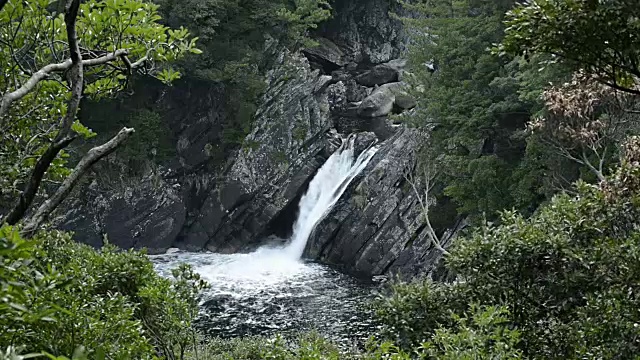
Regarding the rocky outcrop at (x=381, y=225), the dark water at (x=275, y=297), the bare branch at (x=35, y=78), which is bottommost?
the dark water at (x=275, y=297)

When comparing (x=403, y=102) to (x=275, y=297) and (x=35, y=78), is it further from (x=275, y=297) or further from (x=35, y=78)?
(x=35, y=78)

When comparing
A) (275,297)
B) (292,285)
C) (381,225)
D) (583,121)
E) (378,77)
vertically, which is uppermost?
(378,77)

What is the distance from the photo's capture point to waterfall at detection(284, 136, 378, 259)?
2384 cm

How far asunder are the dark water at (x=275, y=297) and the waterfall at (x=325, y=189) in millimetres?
1188

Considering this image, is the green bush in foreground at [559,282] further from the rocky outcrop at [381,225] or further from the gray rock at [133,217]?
the gray rock at [133,217]

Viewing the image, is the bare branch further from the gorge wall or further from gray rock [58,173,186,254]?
gray rock [58,173,186,254]

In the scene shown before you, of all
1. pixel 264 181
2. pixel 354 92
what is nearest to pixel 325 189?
pixel 264 181

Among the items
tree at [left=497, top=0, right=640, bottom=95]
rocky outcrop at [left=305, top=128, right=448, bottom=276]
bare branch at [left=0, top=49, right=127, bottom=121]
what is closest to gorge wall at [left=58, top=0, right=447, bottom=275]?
rocky outcrop at [left=305, top=128, right=448, bottom=276]

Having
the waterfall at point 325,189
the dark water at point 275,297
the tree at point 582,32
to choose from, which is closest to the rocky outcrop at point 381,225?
the waterfall at point 325,189

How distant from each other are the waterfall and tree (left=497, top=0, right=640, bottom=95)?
18.7 meters

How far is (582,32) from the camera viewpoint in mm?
4422

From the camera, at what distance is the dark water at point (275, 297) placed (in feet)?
53.0

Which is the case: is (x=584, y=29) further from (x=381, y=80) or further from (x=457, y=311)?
(x=381, y=80)

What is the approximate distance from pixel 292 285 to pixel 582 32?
55.6 ft
